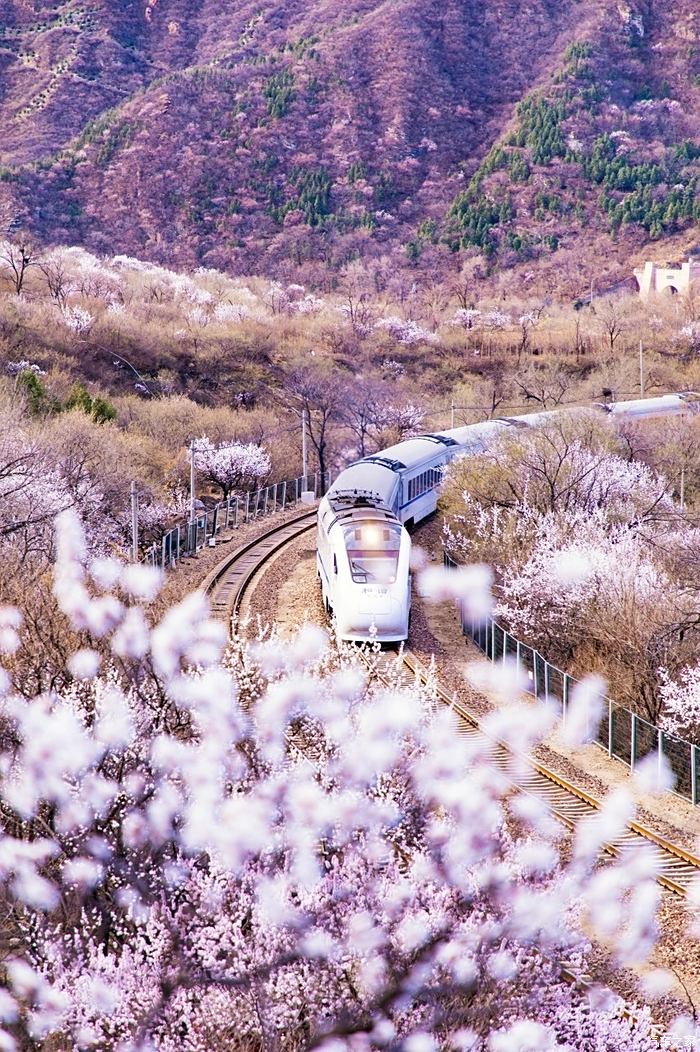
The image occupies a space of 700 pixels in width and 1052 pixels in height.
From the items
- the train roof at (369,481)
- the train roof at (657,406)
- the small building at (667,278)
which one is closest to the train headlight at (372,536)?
the train roof at (369,481)

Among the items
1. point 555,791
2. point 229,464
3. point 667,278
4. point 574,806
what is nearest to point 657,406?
point 229,464

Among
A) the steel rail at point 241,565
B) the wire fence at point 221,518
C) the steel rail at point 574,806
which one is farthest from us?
the wire fence at point 221,518

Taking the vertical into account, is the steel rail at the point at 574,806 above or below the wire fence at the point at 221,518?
above

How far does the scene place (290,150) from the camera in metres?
140

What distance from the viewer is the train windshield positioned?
24.3 meters

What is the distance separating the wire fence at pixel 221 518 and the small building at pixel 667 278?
208 ft

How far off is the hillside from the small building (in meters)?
4.69

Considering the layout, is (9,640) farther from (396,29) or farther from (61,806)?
(396,29)

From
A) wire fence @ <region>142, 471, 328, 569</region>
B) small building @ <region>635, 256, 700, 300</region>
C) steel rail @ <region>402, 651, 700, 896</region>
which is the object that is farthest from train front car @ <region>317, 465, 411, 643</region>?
small building @ <region>635, 256, 700, 300</region>

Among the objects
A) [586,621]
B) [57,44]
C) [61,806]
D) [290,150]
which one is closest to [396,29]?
[290,150]

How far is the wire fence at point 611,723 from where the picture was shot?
2009 cm

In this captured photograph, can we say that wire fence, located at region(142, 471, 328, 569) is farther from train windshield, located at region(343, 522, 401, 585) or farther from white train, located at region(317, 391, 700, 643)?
train windshield, located at region(343, 522, 401, 585)

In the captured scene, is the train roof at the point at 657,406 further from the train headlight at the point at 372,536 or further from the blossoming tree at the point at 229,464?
the train headlight at the point at 372,536

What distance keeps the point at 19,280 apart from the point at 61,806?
244ft
